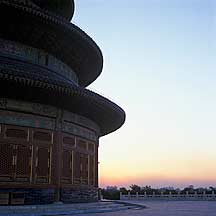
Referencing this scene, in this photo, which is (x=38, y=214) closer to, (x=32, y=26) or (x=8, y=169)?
(x=8, y=169)

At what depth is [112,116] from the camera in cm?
1984

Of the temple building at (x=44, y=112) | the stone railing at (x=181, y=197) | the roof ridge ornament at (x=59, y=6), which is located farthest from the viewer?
the stone railing at (x=181, y=197)

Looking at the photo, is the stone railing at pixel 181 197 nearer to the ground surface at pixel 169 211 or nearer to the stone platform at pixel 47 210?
the ground surface at pixel 169 211

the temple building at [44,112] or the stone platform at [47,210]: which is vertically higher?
the temple building at [44,112]

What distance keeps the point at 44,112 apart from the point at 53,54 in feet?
12.3

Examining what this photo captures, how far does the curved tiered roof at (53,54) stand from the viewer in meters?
14.9

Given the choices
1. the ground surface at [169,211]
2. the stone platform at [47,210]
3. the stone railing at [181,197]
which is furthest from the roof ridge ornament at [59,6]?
the stone railing at [181,197]

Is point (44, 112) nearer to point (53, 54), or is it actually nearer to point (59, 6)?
point (53, 54)

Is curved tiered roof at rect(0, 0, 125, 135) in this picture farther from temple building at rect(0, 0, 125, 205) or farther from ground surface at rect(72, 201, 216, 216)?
ground surface at rect(72, 201, 216, 216)

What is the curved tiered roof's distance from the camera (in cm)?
1487

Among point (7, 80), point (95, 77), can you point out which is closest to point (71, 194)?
point (7, 80)

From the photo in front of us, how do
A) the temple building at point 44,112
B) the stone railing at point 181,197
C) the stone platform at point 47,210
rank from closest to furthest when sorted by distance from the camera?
1. the stone platform at point 47,210
2. the temple building at point 44,112
3. the stone railing at point 181,197

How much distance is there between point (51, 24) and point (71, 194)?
7.33 metres

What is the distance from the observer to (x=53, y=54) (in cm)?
1892
